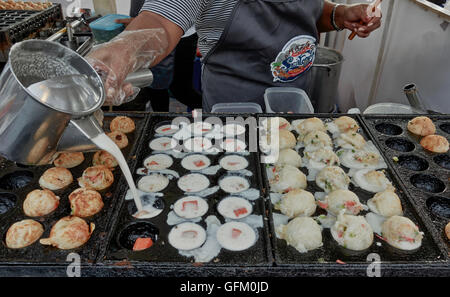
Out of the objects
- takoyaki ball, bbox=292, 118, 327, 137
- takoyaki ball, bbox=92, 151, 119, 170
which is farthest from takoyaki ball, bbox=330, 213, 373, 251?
takoyaki ball, bbox=92, 151, 119, 170

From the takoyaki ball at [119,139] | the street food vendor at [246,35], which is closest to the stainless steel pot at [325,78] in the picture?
the street food vendor at [246,35]

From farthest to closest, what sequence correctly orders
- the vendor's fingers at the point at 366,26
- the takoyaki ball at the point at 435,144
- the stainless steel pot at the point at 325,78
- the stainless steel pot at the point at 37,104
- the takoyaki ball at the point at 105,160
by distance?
the stainless steel pot at the point at 325,78, the vendor's fingers at the point at 366,26, the takoyaki ball at the point at 435,144, the takoyaki ball at the point at 105,160, the stainless steel pot at the point at 37,104

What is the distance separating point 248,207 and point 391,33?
3.35 metres

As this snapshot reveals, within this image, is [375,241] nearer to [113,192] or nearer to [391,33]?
[113,192]

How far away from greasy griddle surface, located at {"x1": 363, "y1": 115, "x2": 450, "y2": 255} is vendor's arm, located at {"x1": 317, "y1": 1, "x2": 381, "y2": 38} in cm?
80

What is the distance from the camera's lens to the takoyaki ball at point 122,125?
267cm

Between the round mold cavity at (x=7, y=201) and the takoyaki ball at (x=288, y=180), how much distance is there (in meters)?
1.54

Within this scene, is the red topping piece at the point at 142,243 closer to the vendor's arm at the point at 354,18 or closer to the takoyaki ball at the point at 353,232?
the takoyaki ball at the point at 353,232

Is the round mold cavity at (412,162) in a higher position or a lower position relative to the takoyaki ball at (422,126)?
lower

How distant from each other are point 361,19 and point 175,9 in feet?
5.93

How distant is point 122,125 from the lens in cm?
268

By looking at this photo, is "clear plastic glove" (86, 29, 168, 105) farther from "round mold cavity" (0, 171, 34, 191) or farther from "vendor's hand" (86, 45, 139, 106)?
"round mold cavity" (0, 171, 34, 191)

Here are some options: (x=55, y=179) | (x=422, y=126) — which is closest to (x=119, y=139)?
(x=55, y=179)
